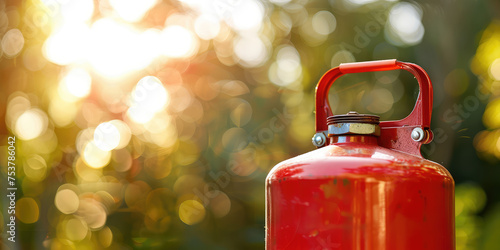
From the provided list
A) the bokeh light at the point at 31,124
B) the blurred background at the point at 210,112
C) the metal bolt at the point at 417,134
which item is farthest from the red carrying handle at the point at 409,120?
the bokeh light at the point at 31,124

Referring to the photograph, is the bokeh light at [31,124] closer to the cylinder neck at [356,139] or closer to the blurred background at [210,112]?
the blurred background at [210,112]

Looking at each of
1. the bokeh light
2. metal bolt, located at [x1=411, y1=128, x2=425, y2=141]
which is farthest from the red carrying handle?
the bokeh light

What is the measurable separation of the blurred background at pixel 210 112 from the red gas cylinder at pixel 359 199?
136 cm

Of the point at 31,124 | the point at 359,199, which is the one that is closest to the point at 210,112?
the point at 31,124

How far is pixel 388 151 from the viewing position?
3.81 feet

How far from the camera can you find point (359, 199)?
105 centimetres

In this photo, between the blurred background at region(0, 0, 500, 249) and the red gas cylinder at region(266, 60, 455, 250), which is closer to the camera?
the red gas cylinder at region(266, 60, 455, 250)

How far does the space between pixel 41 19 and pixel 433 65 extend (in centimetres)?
229

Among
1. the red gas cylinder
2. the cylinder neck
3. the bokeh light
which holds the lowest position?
the red gas cylinder

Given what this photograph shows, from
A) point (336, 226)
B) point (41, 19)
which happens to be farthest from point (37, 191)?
point (336, 226)

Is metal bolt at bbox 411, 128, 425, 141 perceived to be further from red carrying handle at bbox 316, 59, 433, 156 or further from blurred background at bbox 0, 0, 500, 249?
blurred background at bbox 0, 0, 500, 249

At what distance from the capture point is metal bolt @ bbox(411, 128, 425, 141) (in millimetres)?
1198

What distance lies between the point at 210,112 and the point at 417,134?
191cm

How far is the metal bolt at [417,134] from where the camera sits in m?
1.20
